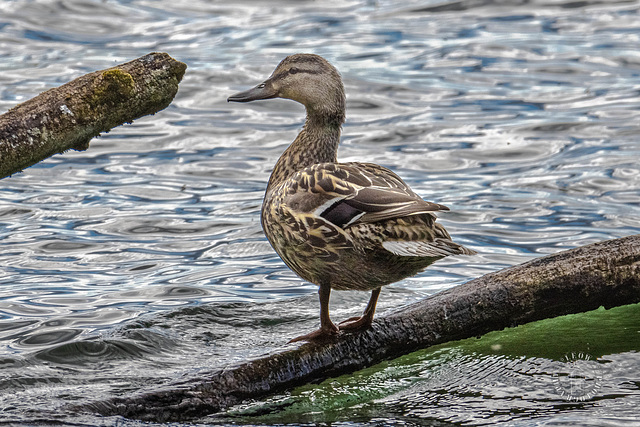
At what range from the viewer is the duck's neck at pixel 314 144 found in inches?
233

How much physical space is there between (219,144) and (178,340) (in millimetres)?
7147

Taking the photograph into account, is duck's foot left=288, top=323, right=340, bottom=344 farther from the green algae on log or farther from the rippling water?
the green algae on log

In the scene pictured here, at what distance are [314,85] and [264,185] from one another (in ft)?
18.5

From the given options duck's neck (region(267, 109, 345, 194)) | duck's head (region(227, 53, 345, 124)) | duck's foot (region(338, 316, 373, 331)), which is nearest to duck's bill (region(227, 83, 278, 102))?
duck's head (region(227, 53, 345, 124))

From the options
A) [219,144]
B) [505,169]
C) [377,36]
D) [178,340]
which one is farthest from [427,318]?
[377,36]

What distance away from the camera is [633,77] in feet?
51.4

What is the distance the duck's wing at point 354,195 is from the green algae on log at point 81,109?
0.96 meters

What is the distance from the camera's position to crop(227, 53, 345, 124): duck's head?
5895 mm

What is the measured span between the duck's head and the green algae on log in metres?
1.49

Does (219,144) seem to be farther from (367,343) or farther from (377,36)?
(367,343)

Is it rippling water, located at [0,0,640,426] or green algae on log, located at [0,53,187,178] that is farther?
rippling water, located at [0,0,640,426]

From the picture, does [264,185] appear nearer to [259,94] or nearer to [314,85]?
[259,94]

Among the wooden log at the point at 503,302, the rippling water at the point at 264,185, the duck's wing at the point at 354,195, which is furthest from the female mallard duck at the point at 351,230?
the rippling water at the point at 264,185

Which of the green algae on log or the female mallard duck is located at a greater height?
the green algae on log
